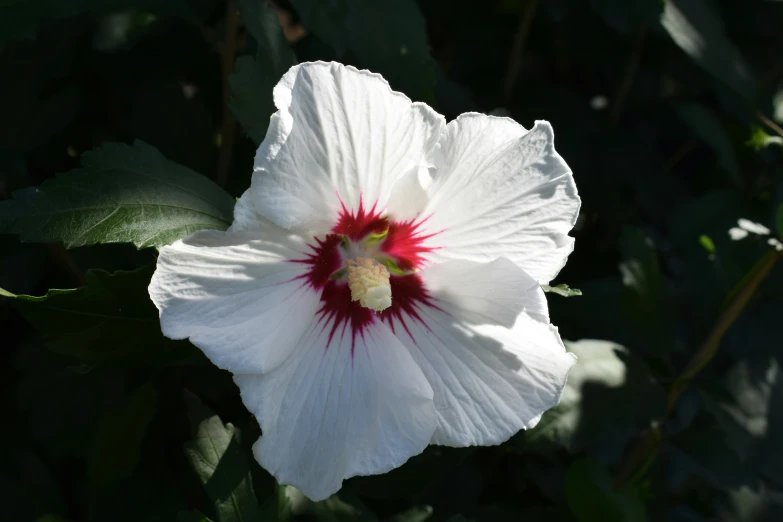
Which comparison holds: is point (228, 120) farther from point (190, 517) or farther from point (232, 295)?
point (190, 517)

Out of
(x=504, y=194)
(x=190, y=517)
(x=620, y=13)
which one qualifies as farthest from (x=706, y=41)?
(x=190, y=517)

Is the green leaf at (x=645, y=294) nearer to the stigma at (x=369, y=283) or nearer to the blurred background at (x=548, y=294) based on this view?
the blurred background at (x=548, y=294)

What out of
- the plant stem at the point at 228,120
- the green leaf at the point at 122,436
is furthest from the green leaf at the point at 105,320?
the plant stem at the point at 228,120

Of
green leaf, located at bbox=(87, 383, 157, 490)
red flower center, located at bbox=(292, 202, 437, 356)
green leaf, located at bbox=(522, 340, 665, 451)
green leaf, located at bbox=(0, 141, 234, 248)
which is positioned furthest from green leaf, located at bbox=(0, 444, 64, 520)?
green leaf, located at bbox=(522, 340, 665, 451)

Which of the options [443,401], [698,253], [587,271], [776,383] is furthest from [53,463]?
[776,383]

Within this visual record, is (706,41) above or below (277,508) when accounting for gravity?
above
